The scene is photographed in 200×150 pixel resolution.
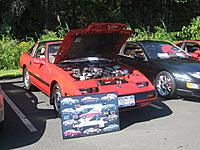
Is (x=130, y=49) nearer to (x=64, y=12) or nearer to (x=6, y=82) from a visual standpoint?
(x=6, y=82)

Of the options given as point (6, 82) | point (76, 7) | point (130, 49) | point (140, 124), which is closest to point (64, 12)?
point (76, 7)

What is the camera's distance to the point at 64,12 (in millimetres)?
22312

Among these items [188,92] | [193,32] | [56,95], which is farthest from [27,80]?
[193,32]

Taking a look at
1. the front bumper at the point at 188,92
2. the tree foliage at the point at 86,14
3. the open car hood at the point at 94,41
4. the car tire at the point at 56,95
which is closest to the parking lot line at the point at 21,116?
the car tire at the point at 56,95

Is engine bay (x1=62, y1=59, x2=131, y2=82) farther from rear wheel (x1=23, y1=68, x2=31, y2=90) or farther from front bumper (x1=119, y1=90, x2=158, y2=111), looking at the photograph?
rear wheel (x1=23, y1=68, x2=31, y2=90)

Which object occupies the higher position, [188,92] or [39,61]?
[39,61]

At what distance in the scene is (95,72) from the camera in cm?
626

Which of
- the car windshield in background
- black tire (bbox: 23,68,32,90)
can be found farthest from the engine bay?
black tire (bbox: 23,68,32,90)

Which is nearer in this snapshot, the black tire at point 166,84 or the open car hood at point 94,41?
the open car hood at point 94,41

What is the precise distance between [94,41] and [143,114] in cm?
177

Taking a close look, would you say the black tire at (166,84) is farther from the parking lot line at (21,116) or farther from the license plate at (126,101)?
the parking lot line at (21,116)

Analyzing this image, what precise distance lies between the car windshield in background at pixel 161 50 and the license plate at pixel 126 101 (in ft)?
9.25

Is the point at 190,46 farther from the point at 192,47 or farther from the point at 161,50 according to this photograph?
the point at 161,50

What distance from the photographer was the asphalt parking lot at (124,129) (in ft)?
15.8
